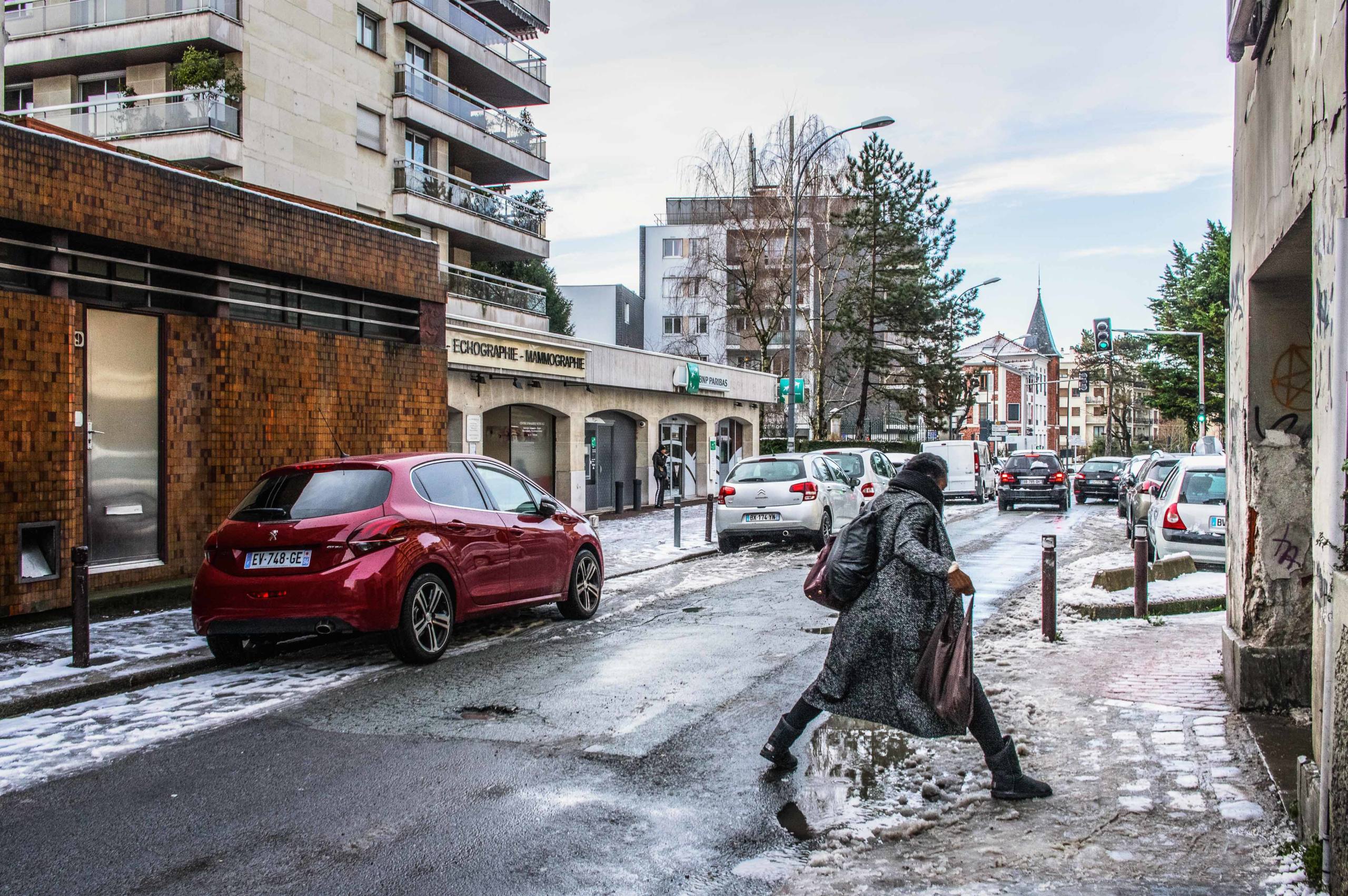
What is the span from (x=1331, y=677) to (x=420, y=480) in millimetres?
6712

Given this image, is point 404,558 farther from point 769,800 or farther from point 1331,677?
point 1331,677

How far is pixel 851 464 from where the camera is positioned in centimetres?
2347

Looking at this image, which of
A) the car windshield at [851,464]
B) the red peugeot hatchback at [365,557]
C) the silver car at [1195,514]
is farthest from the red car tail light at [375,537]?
the car windshield at [851,464]

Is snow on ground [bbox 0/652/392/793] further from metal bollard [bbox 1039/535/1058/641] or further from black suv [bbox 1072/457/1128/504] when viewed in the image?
black suv [bbox 1072/457/1128/504]

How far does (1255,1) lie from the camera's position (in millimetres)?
6035

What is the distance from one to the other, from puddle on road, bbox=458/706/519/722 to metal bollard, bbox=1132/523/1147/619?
6.03 meters

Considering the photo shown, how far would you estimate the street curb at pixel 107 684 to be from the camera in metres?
7.11

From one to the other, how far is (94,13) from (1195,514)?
25617mm

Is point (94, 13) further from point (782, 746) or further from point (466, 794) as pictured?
point (782, 746)

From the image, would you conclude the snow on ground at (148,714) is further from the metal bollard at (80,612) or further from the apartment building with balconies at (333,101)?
the apartment building with balconies at (333,101)

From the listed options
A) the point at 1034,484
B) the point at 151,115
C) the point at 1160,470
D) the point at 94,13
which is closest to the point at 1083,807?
the point at 1160,470

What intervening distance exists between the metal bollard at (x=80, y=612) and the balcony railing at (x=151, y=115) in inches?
744

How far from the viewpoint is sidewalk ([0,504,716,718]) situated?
738 cm

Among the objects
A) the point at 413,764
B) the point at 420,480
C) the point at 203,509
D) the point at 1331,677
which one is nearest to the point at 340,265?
the point at 203,509
